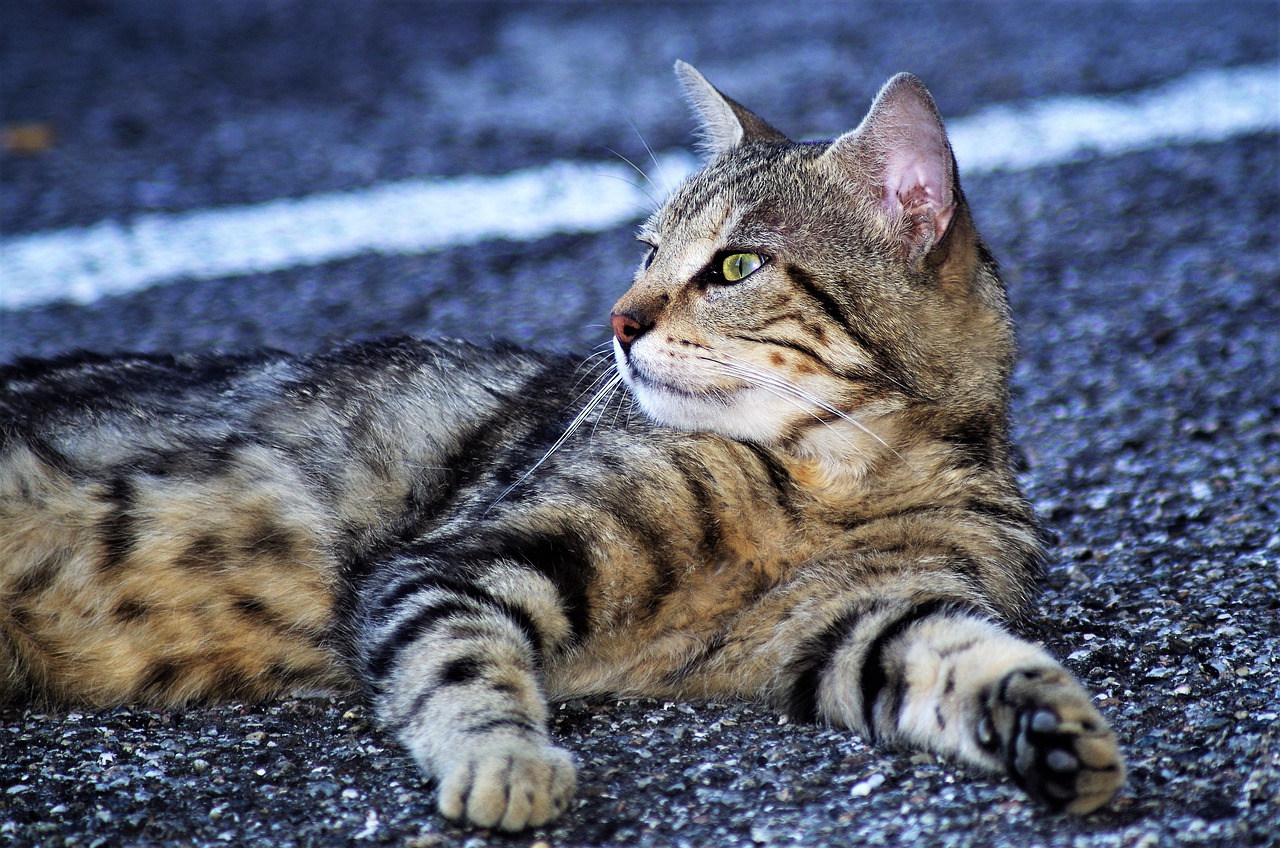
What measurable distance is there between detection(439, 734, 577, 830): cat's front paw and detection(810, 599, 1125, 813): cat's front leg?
0.58 meters

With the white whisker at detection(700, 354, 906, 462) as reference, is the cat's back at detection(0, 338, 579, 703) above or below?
below

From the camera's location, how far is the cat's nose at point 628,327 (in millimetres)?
2529

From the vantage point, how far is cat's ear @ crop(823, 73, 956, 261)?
99.3 inches

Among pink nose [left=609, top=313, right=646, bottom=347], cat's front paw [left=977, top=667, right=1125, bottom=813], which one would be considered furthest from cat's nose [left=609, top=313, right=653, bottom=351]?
cat's front paw [left=977, top=667, right=1125, bottom=813]

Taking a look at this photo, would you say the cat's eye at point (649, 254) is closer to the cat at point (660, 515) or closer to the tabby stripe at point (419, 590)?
A: the cat at point (660, 515)

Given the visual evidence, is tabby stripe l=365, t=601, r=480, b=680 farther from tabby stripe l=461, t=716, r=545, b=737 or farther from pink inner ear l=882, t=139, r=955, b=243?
pink inner ear l=882, t=139, r=955, b=243

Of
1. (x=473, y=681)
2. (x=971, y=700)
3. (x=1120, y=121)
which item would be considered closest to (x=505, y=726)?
(x=473, y=681)

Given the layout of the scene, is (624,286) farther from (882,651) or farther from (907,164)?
(882,651)

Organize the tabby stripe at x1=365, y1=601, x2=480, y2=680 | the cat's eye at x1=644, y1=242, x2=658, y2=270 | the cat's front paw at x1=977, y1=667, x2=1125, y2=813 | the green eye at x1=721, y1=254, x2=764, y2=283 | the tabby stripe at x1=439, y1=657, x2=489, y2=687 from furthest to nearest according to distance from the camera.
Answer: the cat's eye at x1=644, y1=242, x2=658, y2=270 < the green eye at x1=721, y1=254, x2=764, y2=283 < the tabby stripe at x1=365, y1=601, x2=480, y2=680 < the tabby stripe at x1=439, y1=657, x2=489, y2=687 < the cat's front paw at x1=977, y1=667, x2=1125, y2=813

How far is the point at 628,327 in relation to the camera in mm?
2539

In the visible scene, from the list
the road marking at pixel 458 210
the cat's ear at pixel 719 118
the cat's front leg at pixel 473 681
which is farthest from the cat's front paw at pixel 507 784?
the road marking at pixel 458 210

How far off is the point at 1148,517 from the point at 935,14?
4.70 metres

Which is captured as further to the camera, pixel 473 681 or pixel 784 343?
pixel 784 343

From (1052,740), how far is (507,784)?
0.84 metres
